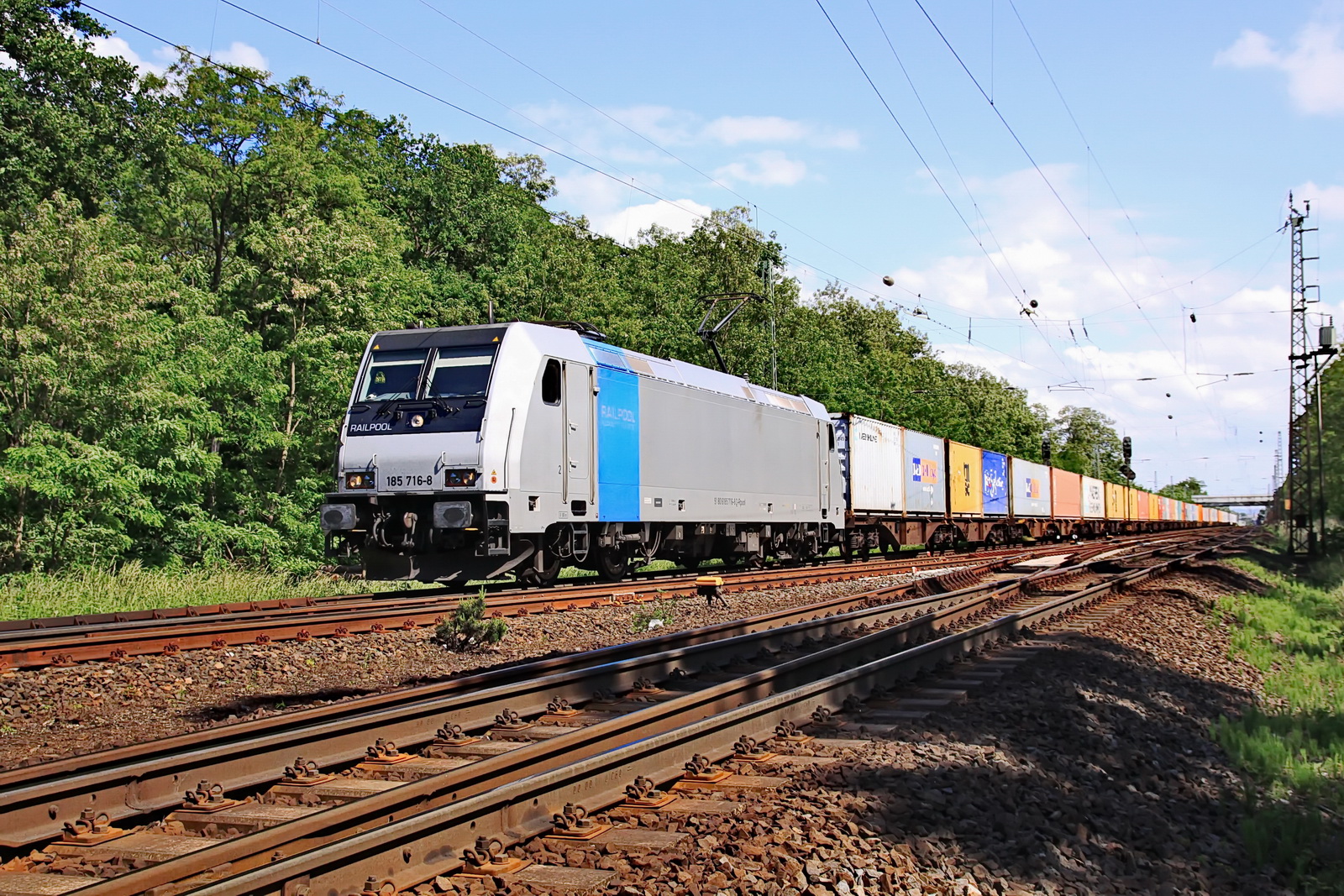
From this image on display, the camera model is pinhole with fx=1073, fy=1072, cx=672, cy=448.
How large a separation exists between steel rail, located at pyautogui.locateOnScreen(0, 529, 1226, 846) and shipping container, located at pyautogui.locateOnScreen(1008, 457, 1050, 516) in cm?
3351

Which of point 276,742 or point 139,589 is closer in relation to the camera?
point 276,742

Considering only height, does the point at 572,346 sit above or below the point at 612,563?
above

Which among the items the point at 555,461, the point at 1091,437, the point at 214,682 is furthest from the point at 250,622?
the point at 1091,437

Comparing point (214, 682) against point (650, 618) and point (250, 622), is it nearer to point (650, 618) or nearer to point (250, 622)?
point (250, 622)

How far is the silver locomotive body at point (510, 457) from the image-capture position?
13.9 m

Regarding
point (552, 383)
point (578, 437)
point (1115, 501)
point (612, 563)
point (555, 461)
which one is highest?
point (552, 383)

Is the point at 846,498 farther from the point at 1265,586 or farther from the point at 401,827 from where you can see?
the point at 401,827

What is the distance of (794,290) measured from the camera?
147 ft

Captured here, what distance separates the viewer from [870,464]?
28344 millimetres

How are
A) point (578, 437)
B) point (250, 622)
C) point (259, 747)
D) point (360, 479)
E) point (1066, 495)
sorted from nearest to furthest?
point (259, 747)
point (250, 622)
point (360, 479)
point (578, 437)
point (1066, 495)

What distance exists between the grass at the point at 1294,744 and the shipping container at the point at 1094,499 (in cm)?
3564

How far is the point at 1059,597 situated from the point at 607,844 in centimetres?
1360

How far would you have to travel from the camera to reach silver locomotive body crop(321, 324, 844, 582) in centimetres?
1387

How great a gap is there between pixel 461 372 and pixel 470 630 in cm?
465
